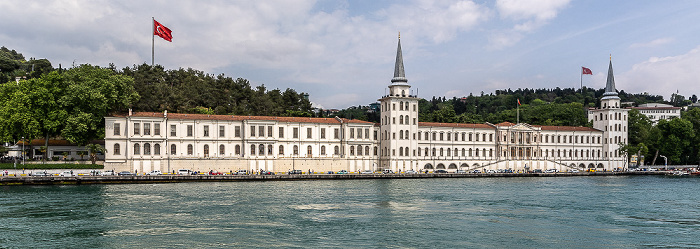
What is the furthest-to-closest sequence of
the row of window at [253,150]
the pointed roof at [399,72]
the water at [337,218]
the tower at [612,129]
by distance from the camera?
the tower at [612,129]
the pointed roof at [399,72]
the row of window at [253,150]
the water at [337,218]

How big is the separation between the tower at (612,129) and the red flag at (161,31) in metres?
70.7

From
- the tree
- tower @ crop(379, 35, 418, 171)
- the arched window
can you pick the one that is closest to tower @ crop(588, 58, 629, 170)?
tower @ crop(379, 35, 418, 171)

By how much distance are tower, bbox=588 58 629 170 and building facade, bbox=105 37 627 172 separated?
0.17m

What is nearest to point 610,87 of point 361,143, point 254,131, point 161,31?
point 361,143

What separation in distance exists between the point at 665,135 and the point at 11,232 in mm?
98273

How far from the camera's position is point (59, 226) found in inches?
1245

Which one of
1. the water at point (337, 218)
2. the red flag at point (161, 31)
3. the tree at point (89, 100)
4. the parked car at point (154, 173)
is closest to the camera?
the water at point (337, 218)

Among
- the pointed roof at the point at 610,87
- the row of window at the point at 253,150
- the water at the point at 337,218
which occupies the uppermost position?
the pointed roof at the point at 610,87

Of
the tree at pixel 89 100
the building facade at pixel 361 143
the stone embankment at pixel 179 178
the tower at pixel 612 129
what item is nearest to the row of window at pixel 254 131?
the building facade at pixel 361 143

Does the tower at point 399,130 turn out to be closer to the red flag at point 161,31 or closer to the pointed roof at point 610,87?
the red flag at point 161,31

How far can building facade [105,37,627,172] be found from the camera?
222ft

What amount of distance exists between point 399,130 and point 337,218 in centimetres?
4631

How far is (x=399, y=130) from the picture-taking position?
266 ft

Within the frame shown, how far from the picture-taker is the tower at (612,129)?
96500 mm
